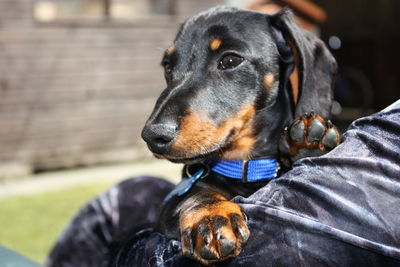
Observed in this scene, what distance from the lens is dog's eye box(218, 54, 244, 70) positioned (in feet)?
8.11

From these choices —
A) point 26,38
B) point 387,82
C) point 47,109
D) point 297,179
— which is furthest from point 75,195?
point 387,82

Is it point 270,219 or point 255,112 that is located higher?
point 270,219

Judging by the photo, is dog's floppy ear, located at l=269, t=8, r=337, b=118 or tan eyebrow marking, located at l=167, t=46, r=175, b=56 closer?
dog's floppy ear, located at l=269, t=8, r=337, b=118

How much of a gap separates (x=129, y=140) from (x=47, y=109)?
1.50 m

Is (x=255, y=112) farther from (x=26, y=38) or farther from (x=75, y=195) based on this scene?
(x=26, y=38)

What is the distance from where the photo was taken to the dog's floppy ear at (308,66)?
244cm

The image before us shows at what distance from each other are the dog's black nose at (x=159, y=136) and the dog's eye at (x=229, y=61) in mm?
503

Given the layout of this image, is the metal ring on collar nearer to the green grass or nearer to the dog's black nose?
the dog's black nose

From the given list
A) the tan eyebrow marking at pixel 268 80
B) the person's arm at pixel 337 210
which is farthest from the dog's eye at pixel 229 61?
the person's arm at pixel 337 210

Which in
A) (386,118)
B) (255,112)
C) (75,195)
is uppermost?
(386,118)

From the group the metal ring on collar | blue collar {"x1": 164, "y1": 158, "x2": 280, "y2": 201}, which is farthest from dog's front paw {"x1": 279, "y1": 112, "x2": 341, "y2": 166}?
the metal ring on collar

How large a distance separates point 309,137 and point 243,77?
0.49m

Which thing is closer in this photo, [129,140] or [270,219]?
[270,219]

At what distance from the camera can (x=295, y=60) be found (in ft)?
8.63
